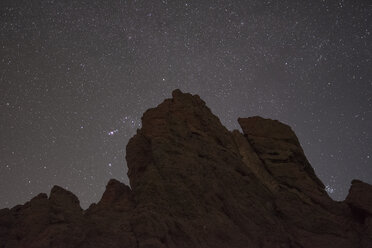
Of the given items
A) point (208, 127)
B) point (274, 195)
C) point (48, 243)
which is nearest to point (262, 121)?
point (208, 127)

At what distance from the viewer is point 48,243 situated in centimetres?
2264

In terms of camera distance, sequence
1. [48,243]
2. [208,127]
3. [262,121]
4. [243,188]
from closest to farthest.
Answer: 1. [48,243]
2. [243,188]
3. [208,127]
4. [262,121]

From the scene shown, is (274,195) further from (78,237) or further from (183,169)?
(78,237)

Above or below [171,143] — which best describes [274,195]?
below

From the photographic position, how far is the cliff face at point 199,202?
25312 millimetres

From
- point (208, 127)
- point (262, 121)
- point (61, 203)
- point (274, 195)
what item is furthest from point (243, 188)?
point (61, 203)

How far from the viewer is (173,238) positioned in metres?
26.1

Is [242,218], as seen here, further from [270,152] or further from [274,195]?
[270,152]

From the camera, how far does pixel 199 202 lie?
2958cm

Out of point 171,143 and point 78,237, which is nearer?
point 78,237

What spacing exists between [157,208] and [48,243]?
310 inches

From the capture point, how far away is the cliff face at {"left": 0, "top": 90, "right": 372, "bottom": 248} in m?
25.3

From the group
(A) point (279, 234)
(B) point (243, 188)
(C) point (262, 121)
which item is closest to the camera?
(A) point (279, 234)

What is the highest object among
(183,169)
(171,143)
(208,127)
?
(208,127)
